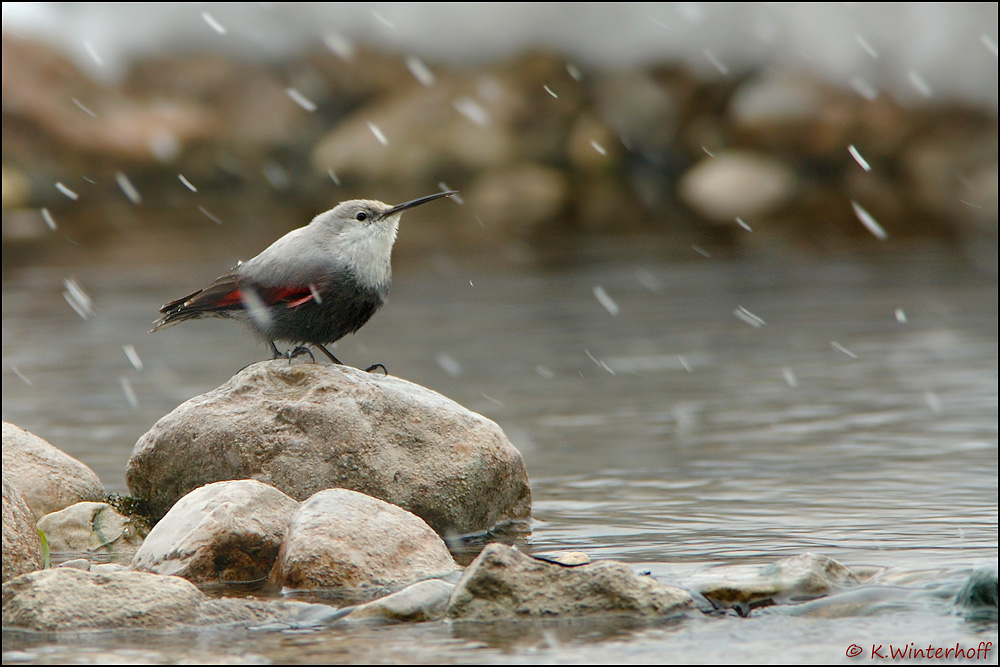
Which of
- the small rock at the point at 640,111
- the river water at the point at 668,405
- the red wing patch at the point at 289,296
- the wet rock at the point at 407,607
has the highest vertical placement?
the red wing patch at the point at 289,296

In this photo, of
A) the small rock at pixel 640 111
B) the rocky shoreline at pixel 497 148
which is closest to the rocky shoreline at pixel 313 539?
the rocky shoreline at pixel 497 148

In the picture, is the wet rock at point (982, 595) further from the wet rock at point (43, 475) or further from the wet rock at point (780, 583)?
the wet rock at point (43, 475)

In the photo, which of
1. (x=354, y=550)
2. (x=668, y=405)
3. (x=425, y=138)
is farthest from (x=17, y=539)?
(x=425, y=138)

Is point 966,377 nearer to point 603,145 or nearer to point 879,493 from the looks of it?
point 879,493

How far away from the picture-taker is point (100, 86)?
41500 mm

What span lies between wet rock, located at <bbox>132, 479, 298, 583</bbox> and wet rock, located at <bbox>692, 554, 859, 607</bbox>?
205cm

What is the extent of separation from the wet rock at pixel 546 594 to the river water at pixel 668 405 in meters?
0.14

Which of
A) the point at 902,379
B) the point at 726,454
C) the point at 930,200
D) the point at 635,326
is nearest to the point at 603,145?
the point at 930,200

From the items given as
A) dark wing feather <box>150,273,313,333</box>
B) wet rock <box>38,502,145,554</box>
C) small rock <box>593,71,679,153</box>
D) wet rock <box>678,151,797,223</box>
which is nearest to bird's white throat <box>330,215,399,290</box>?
dark wing feather <box>150,273,313,333</box>

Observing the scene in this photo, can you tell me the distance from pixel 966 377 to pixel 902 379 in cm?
57

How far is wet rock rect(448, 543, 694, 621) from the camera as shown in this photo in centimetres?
517

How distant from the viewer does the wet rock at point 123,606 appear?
509cm

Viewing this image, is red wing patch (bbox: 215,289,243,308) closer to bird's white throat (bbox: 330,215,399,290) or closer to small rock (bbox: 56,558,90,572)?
bird's white throat (bbox: 330,215,399,290)

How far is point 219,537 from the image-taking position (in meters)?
6.04
